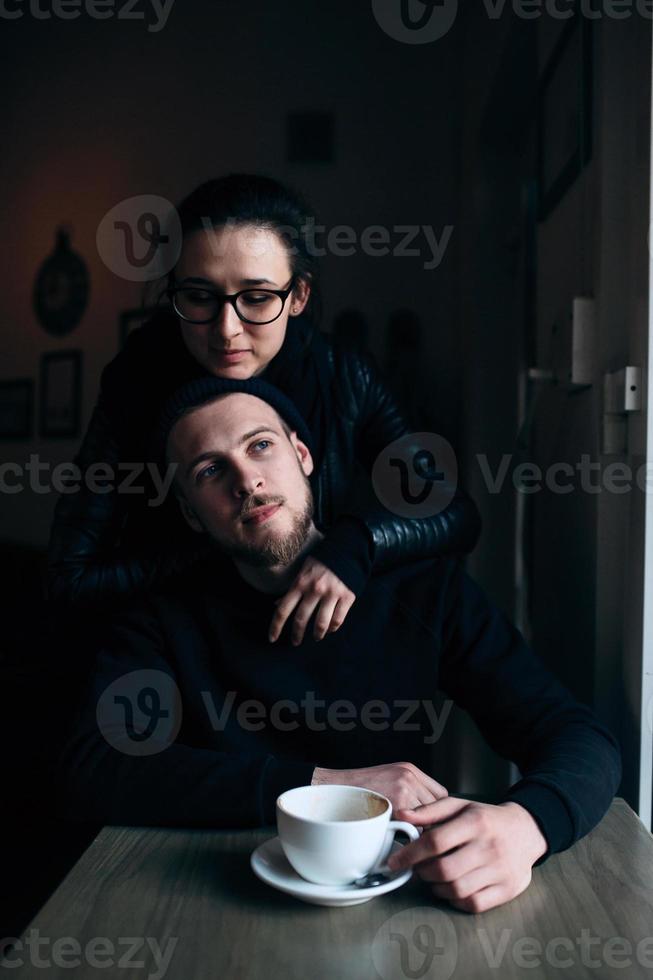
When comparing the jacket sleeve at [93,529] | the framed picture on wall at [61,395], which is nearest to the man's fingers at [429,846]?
the jacket sleeve at [93,529]

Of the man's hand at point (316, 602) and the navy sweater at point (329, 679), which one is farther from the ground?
the man's hand at point (316, 602)

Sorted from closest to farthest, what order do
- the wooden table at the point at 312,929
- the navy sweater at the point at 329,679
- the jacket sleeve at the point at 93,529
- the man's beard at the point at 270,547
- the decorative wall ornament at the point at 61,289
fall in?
the wooden table at the point at 312,929 → the navy sweater at the point at 329,679 → the man's beard at the point at 270,547 → the jacket sleeve at the point at 93,529 → the decorative wall ornament at the point at 61,289

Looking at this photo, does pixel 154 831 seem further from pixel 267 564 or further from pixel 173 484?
pixel 173 484

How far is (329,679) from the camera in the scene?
1.31m

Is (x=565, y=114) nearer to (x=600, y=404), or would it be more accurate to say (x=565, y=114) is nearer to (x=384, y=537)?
(x=600, y=404)

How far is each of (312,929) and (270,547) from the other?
1.99ft

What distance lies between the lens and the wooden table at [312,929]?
2.38 feet

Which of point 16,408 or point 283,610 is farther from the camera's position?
point 16,408

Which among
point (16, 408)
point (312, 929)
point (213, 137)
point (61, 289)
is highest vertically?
point (213, 137)

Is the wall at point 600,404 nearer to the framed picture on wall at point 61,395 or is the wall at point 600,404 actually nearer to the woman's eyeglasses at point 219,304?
the woman's eyeglasses at point 219,304

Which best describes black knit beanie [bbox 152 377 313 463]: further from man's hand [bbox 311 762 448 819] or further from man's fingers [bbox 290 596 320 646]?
man's hand [bbox 311 762 448 819]

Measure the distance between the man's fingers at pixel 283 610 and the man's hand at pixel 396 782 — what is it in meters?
0.24

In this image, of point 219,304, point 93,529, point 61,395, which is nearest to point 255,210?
point 219,304

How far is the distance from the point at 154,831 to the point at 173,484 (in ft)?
1.83
